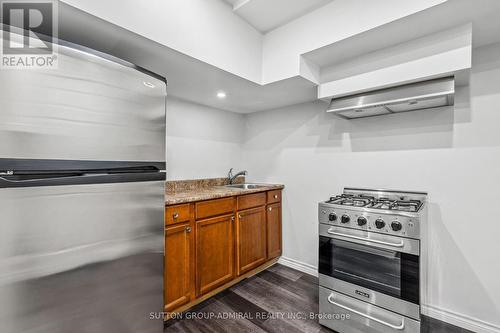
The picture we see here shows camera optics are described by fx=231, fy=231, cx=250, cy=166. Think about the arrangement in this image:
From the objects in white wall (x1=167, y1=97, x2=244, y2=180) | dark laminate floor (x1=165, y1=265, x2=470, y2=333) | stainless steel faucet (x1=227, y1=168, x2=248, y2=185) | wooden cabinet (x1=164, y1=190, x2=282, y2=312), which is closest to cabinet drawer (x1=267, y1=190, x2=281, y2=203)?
wooden cabinet (x1=164, y1=190, x2=282, y2=312)

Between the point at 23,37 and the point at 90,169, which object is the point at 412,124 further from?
the point at 23,37

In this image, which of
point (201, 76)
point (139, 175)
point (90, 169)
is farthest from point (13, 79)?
point (201, 76)

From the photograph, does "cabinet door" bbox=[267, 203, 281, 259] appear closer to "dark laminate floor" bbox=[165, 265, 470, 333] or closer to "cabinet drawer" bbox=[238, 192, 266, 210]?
"cabinet drawer" bbox=[238, 192, 266, 210]

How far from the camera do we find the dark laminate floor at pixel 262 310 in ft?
6.02

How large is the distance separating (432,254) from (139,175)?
7.91 ft

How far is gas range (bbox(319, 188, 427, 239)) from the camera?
5.05ft

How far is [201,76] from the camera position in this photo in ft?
6.58

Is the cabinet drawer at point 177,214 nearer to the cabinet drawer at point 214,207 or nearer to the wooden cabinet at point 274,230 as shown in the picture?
the cabinet drawer at point 214,207

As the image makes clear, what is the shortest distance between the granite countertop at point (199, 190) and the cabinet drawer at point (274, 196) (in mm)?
62

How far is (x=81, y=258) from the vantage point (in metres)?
1.14

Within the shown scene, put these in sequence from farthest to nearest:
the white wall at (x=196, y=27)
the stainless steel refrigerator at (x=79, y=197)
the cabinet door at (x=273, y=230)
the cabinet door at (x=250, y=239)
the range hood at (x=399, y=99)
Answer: the cabinet door at (x=273, y=230), the cabinet door at (x=250, y=239), the range hood at (x=399, y=99), the white wall at (x=196, y=27), the stainless steel refrigerator at (x=79, y=197)

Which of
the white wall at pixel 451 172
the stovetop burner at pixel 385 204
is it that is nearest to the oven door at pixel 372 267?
the stovetop burner at pixel 385 204

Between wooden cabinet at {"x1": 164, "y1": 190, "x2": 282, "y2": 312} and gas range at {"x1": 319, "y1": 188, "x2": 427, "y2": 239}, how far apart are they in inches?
35.0

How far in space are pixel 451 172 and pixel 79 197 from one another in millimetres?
2618
